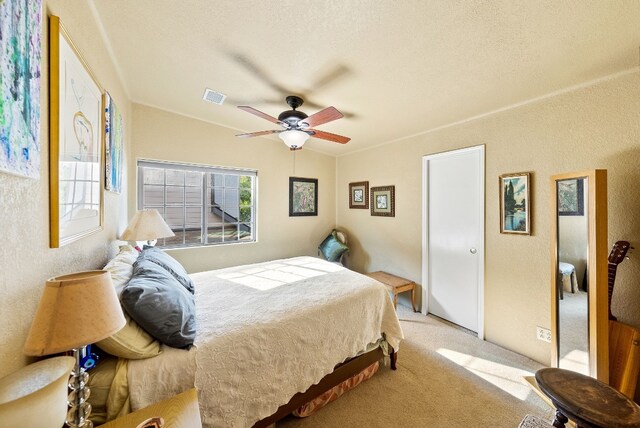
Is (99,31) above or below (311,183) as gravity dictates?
above

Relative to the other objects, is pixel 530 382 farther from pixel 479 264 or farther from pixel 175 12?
pixel 175 12

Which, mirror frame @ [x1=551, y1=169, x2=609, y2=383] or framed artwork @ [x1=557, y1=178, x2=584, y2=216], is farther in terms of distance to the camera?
framed artwork @ [x1=557, y1=178, x2=584, y2=216]

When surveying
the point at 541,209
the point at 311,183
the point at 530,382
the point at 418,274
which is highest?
the point at 311,183

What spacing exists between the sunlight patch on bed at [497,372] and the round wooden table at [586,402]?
0.93 m

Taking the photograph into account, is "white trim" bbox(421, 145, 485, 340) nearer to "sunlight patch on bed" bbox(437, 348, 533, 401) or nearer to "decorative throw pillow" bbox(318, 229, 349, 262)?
"sunlight patch on bed" bbox(437, 348, 533, 401)

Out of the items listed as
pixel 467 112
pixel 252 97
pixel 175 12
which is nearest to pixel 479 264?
pixel 467 112

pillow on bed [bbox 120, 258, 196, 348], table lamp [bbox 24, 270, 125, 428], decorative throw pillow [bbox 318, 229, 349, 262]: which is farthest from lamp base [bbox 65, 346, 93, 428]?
decorative throw pillow [bbox 318, 229, 349, 262]

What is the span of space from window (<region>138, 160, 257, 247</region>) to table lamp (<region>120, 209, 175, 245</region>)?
39.4 inches

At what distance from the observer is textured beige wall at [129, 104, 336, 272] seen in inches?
118

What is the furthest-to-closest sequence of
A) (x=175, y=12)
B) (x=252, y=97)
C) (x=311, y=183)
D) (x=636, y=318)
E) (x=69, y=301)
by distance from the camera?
1. (x=311, y=183)
2. (x=252, y=97)
3. (x=636, y=318)
4. (x=175, y=12)
5. (x=69, y=301)

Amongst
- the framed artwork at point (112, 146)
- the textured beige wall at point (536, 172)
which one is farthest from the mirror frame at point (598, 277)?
the framed artwork at point (112, 146)

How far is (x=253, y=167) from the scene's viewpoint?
371 cm

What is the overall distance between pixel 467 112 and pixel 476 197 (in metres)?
0.92

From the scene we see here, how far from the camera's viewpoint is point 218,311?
5.35 feet
